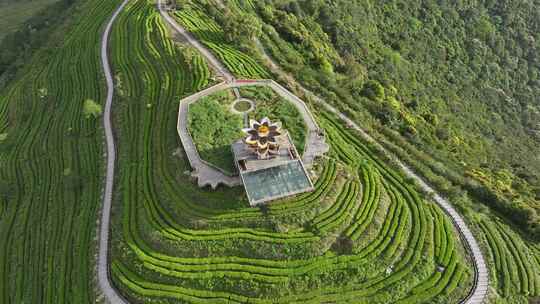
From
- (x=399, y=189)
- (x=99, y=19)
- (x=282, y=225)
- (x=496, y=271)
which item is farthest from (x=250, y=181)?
(x=99, y=19)

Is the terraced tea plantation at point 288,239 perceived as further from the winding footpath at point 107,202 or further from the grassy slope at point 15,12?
the grassy slope at point 15,12

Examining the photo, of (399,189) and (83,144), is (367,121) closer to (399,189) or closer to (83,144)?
(399,189)

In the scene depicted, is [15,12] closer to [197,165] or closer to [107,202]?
[107,202]

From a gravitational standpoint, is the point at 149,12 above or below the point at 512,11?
above

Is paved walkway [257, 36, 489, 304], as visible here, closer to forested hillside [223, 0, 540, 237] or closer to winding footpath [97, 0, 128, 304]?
forested hillside [223, 0, 540, 237]

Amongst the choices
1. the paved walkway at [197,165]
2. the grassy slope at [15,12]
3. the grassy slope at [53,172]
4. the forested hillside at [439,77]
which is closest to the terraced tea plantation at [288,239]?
the paved walkway at [197,165]

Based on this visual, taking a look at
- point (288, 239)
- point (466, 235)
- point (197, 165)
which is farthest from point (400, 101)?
point (197, 165)
